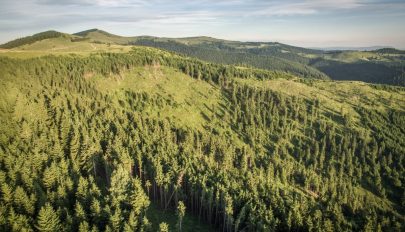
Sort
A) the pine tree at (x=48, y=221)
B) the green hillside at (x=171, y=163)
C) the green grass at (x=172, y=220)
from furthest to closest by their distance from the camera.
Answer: the green grass at (x=172, y=220) → the green hillside at (x=171, y=163) → the pine tree at (x=48, y=221)

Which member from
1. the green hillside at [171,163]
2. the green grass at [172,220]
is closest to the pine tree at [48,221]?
the green hillside at [171,163]

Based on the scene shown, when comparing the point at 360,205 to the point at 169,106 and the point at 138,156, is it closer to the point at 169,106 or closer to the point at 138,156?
the point at 138,156

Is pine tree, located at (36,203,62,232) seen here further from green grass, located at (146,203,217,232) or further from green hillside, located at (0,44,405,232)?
green grass, located at (146,203,217,232)

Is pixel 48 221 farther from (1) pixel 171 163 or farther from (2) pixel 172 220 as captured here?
(1) pixel 171 163

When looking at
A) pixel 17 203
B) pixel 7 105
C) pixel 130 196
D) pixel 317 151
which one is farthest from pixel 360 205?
pixel 7 105

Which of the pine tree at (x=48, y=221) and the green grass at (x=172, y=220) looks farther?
the green grass at (x=172, y=220)

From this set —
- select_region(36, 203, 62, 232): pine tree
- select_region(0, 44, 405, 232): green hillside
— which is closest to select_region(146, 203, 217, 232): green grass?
select_region(0, 44, 405, 232): green hillside

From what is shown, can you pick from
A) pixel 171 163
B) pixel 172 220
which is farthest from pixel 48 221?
pixel 171 163

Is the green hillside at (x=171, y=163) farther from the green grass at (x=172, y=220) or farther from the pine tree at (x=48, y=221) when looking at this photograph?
the green grass at (x=172, y=220)

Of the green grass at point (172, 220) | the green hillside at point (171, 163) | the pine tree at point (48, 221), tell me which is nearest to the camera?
the pine tree at point (48, 221)
